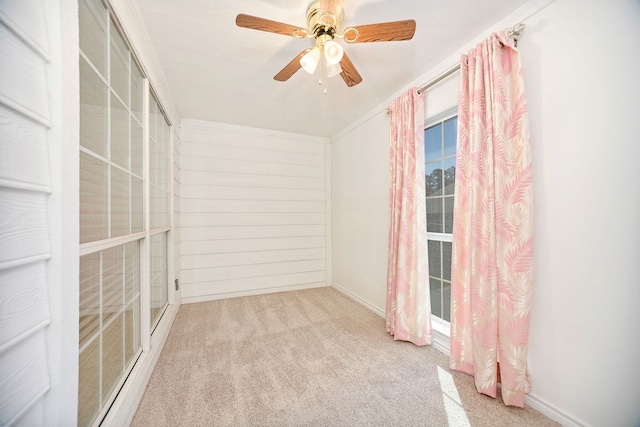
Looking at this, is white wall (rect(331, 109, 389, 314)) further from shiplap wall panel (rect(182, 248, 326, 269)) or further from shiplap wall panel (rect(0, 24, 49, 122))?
shiplap wall panel (rect(0, 24, 49, 122))

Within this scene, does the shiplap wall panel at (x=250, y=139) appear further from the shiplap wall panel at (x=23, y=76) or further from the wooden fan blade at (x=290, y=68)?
the shiplap wall panel at (x=23, y=76)

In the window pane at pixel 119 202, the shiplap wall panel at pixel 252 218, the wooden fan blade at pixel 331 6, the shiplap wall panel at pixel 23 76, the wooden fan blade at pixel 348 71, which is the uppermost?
the wooden fan blade at pixel 331 6

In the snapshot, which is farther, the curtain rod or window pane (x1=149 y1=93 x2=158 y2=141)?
window pane (x1=149 y1=93 x2=158 y2=141)

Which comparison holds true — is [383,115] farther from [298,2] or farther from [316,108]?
[298,2]

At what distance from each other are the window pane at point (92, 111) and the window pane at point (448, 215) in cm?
242

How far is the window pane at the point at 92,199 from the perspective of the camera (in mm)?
956

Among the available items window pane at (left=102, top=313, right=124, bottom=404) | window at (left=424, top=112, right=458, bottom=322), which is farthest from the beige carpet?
window at (left=424, top=112, right=458, bottom=322)

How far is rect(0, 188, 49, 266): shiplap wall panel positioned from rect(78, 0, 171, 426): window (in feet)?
0.81

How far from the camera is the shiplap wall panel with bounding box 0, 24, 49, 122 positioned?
1.97 ft

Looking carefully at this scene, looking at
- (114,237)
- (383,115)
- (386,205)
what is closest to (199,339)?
(114,237)

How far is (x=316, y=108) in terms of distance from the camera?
9.20 ft

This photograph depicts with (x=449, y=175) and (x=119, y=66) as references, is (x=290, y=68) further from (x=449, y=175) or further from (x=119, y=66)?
(x=449, y=175)

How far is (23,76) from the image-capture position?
65 cm

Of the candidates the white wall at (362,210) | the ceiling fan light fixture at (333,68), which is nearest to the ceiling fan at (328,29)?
the ceiling fan light fixture at (333,68)
